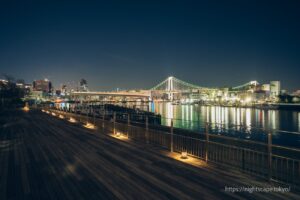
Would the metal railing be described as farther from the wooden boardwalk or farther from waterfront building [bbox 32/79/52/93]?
waterfront building [bbox 32/79/52/93]

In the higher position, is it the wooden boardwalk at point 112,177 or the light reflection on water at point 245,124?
the wooden boardwalk at point 112,177

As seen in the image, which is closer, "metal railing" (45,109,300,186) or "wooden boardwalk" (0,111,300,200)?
"wooden boardwalk" (0,111,300,200)

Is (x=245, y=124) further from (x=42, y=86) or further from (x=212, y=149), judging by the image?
(x=42, y=86)

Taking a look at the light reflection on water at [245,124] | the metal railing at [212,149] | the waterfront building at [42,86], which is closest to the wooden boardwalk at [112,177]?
the metal railing at [212,149]

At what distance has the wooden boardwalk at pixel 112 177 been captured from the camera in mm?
4340

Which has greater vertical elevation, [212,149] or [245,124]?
[212,149]

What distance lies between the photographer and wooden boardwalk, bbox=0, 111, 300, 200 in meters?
4.34

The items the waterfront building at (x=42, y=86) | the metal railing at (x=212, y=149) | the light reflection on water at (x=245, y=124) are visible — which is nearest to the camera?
the metal railing at (x=212, y=149)

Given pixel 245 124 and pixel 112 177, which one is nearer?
pixel 112 177

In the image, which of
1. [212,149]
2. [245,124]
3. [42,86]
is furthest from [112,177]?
[42,86]

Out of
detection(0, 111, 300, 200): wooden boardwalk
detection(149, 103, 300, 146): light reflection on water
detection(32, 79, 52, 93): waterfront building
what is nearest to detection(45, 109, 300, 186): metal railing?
detection(149, 103, 300, 146): light reflection on water

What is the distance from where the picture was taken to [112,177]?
5.26 meters

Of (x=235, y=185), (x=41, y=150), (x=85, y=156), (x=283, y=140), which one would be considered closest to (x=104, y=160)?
(x=85, y=156)

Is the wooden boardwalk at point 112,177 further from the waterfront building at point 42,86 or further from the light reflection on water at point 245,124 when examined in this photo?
the waterfront building at point 42,86
